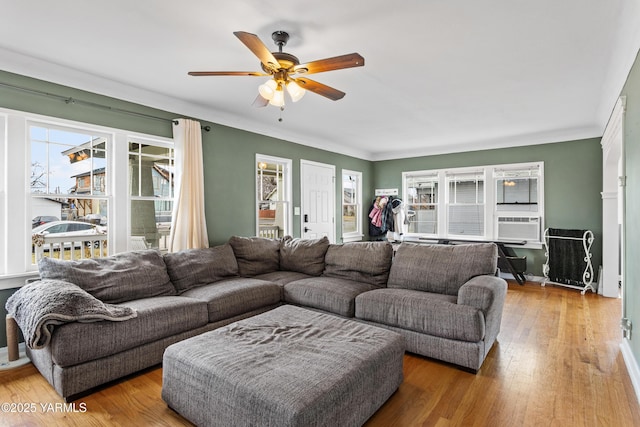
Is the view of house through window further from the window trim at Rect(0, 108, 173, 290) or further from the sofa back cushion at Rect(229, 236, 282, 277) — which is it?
the sofa back cushion at Rect(229, 236, 282, 277)

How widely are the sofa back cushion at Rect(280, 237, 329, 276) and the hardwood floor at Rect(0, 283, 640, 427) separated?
148 cm

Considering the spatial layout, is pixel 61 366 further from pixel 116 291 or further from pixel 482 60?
pixel 482 60

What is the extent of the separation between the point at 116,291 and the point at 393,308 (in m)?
2.31

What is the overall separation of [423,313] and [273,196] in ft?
10.4

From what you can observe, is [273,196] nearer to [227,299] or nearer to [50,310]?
[227,299]

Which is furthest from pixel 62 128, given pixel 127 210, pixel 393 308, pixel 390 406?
pixel 390 406

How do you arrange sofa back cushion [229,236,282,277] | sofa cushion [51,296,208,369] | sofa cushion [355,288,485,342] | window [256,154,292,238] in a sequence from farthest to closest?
window [256,154,292,238]
sofa back cushion [229,236,282,277]
sofa cushion [355,288,485,342]
sofa cushion [51,296,208,369]

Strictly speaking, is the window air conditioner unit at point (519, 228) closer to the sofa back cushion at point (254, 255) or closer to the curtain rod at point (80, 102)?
the sofa back cushion at point (254, 255)

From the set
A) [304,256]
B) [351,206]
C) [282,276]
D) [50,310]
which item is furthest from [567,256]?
[50,310]

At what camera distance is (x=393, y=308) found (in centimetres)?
283

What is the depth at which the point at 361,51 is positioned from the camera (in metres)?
2.65

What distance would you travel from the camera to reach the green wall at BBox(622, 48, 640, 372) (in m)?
2.37

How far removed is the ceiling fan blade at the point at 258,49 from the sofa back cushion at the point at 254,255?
2.24m

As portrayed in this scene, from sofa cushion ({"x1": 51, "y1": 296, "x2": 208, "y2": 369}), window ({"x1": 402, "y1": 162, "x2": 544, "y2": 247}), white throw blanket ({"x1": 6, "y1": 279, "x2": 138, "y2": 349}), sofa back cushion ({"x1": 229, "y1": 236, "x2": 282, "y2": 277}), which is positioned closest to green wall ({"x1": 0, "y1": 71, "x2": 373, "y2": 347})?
sofa back cushion ({"x1": 229, "y1": 236, "x2": 282, "y2": 277})
